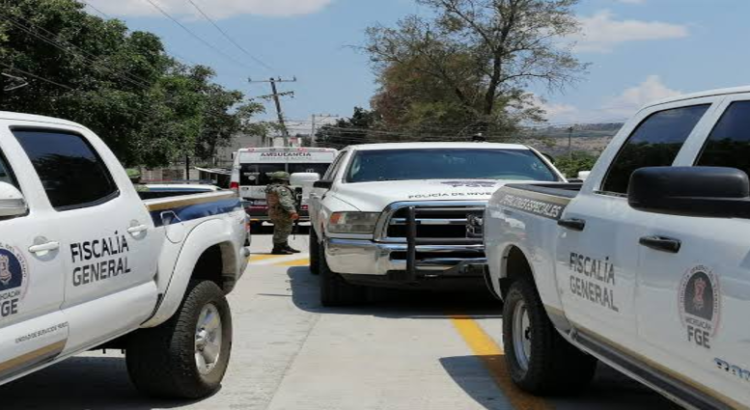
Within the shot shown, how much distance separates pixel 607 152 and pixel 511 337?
158 centimetres

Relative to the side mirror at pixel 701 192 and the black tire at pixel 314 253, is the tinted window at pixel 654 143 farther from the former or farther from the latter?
the black tire at pixel 314 253

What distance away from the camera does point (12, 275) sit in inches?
135

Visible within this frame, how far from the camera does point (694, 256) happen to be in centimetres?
324

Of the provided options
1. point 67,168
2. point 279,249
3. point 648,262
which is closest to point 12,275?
point 67,168

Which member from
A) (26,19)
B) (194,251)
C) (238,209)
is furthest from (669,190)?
(26,19)

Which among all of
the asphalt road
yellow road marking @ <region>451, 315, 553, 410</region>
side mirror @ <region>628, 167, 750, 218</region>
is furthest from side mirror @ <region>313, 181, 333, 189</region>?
side mirror @ <region>628, 167, 750, 218</region>

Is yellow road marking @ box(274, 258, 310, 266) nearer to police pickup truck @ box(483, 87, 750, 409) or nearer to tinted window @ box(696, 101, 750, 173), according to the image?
police pickup truck @ box(483, 87, 750, 409)

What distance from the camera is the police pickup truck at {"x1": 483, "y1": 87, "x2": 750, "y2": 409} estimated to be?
9.86 ft

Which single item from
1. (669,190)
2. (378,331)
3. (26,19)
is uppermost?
(26,19)

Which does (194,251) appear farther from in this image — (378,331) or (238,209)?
(378,331)

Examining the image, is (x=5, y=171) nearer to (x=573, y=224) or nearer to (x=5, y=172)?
(x=5, y=172)

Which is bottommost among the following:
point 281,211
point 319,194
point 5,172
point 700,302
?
point 281,211

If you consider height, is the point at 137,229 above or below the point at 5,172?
below

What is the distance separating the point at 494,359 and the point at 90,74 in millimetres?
23941
